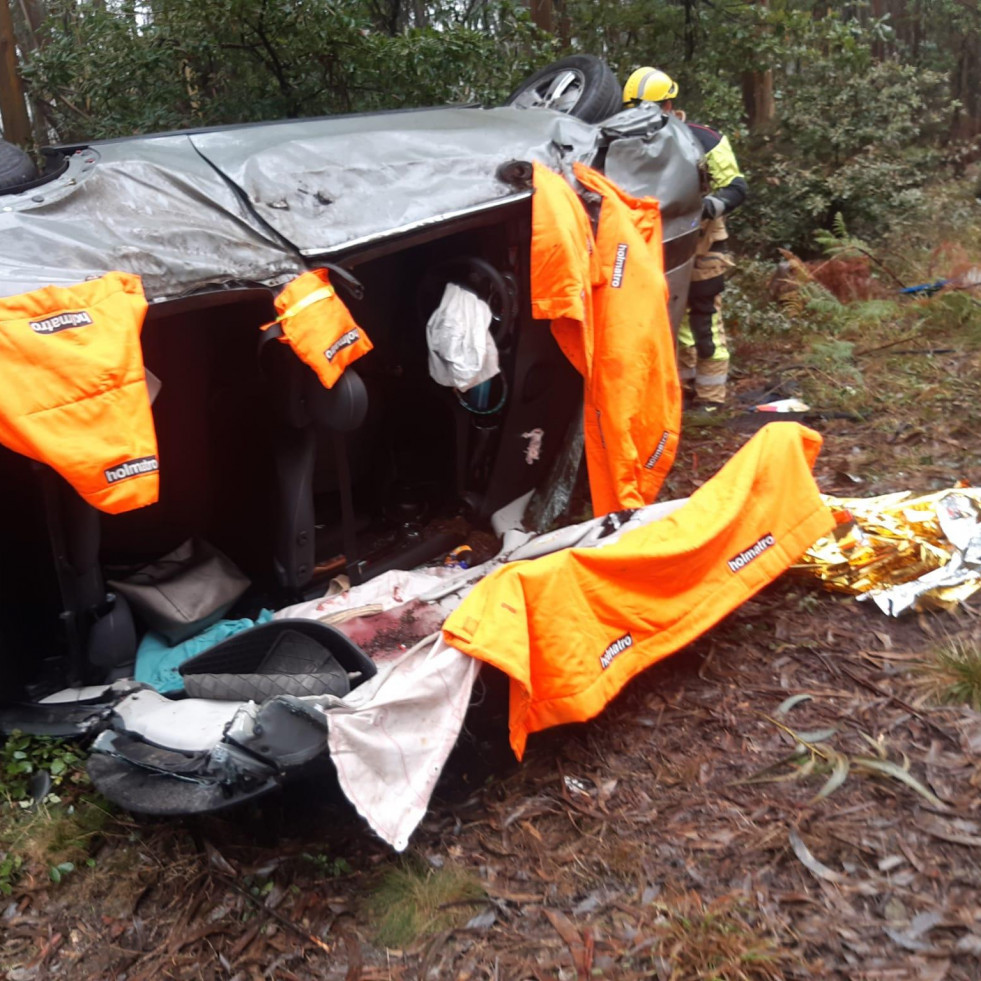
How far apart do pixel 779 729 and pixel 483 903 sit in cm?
112

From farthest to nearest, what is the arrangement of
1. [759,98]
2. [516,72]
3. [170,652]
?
[759,98] → [516,72] → [170,652]

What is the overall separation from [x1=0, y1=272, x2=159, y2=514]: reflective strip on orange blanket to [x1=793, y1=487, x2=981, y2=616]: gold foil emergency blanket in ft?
8.21

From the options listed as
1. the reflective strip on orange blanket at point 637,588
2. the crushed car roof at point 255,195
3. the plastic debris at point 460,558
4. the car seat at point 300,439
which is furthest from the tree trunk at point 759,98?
the car seat at point 300,439

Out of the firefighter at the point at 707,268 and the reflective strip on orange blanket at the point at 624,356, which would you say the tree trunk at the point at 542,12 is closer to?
the firefighter at the point at 707,268

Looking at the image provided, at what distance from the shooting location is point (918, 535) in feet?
13.4

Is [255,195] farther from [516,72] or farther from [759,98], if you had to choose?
[759,98]

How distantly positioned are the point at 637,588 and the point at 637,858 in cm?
89

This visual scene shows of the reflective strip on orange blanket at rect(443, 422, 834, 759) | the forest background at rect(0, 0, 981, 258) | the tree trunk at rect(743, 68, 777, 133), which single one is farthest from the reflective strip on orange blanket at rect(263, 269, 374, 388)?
the tree trunk at rect(743, 68, 777, 133)

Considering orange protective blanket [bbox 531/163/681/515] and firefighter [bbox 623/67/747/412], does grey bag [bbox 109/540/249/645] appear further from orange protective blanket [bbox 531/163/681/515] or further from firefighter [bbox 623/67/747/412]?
firefighter [bbox 623/67/747/412]

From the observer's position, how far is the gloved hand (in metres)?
6.22

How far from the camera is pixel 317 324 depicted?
3312mm

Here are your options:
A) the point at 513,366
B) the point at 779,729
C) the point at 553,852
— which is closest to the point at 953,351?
the point at 513,366

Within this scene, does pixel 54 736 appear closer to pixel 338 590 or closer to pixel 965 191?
pixel 338 590

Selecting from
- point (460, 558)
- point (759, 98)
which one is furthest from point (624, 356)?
point (759, 98)
